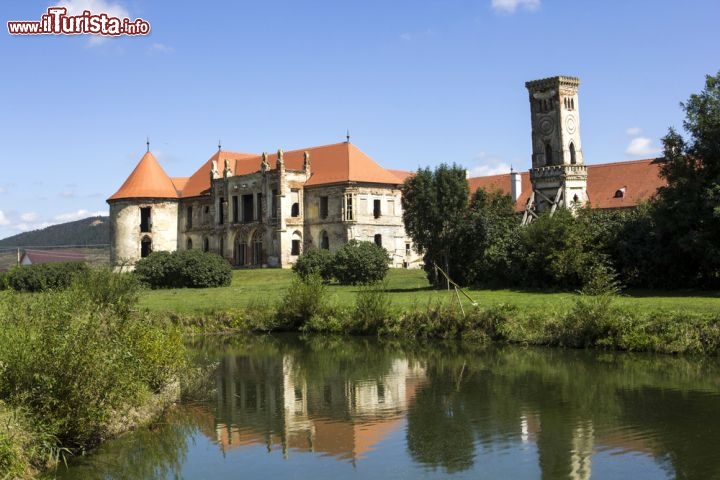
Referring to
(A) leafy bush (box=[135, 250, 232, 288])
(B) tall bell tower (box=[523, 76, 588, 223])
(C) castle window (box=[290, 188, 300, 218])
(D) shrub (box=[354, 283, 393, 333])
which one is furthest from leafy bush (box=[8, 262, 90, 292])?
(B) tall bell tower (box=[523, 76, 588, 223])

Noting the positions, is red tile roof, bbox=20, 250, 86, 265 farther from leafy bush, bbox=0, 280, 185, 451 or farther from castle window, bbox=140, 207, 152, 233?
leafy bush, bbox=0, 280, 185, 451

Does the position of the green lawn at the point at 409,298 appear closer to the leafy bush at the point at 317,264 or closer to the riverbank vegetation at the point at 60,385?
the leafy bush at the point at 317,264

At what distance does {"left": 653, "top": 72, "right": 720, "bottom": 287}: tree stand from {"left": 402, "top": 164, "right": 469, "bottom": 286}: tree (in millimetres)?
12365

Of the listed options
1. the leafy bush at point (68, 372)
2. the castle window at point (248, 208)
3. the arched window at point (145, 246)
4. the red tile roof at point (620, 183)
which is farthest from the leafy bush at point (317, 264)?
the leafy bush at point (68, 372)

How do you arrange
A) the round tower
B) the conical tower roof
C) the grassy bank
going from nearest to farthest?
the grassy bank, the round tower, the conical tower roof

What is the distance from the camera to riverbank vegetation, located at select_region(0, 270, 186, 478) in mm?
13472

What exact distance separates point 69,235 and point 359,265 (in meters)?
93.7

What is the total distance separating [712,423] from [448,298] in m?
17.4

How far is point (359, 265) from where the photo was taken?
47.3 m

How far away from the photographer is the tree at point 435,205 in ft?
150

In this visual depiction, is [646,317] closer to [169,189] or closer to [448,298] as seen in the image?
[448,298]

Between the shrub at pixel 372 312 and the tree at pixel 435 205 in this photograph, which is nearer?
the shrub at pixel 372 312

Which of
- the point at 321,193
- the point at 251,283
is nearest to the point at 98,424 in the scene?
the point at 251,283

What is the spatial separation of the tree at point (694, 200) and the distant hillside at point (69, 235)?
327 ft
